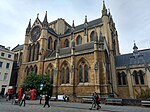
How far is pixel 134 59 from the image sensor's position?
33.4 m

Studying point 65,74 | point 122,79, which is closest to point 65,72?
point 65,74

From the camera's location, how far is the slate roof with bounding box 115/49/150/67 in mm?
31817

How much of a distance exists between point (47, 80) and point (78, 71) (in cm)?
721

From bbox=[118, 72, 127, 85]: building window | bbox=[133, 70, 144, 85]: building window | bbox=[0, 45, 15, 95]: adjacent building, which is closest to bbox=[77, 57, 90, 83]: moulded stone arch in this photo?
bbox=[118, 72, 127, 85]: building window

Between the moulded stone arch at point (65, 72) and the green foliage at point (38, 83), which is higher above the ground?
the moulded stone arch at point (65, 72)

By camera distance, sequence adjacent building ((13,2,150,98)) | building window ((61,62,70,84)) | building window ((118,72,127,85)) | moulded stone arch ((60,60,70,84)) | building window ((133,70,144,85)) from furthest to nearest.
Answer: building window ((118,72,127,85))
building window ((133,70,144,85))
moulded stone arch ((60,60,70,84))
building window ((61,62,70,84))
adjacent building ((13,2,150,98))

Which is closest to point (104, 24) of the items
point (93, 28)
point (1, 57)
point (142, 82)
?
point (93, 28)

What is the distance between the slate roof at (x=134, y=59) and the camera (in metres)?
31.8

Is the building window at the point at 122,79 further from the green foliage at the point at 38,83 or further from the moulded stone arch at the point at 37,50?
the moulded stone arch at the point at 37,50

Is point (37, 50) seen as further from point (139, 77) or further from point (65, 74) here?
point (139, 77)

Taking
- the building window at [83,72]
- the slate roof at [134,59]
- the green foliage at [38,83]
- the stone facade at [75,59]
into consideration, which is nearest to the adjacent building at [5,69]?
the stone facade at [75,59]

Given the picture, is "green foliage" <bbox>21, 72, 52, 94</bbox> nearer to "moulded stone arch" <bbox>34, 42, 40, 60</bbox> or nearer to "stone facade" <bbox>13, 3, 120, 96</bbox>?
"stone facade" <bbox>13, 3, 120, 96</bbox>

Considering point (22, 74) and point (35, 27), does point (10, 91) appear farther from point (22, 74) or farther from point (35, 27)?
point (35, 27)

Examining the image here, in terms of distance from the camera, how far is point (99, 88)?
23.2 metres
